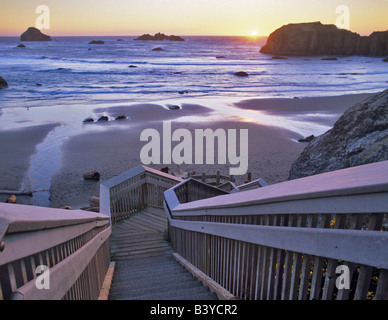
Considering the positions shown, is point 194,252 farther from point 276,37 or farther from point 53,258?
point 276,37

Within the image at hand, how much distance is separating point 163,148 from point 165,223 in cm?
1111

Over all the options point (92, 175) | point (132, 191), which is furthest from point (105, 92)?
point (132, 191)

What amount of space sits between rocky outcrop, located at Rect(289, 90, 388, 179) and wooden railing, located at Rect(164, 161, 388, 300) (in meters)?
5.40

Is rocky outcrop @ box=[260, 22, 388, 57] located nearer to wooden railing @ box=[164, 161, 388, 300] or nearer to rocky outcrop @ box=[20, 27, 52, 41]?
wooden railing @ box=[164, 161, 388, 300]

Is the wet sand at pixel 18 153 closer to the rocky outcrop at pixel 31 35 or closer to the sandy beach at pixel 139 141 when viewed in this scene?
the sandy beach at pixel 139 141

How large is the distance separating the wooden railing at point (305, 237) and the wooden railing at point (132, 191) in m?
4.06

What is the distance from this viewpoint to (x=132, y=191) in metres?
8.22

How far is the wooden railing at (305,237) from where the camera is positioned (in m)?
1.51

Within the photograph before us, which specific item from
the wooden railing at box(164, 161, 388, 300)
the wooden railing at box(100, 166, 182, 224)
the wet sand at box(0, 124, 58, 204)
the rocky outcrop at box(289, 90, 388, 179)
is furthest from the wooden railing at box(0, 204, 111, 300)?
the wet sand at box(0, 124, 58, 204)

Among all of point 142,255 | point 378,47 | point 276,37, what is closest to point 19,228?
point 142,255

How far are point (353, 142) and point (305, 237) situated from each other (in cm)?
795

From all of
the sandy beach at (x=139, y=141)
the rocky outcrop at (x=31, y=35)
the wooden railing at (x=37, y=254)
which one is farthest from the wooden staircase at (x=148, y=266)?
the rocky outcrop at (x=31, y=35)

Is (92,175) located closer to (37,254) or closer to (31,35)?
(37,254)

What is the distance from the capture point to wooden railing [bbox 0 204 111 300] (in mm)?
1371
